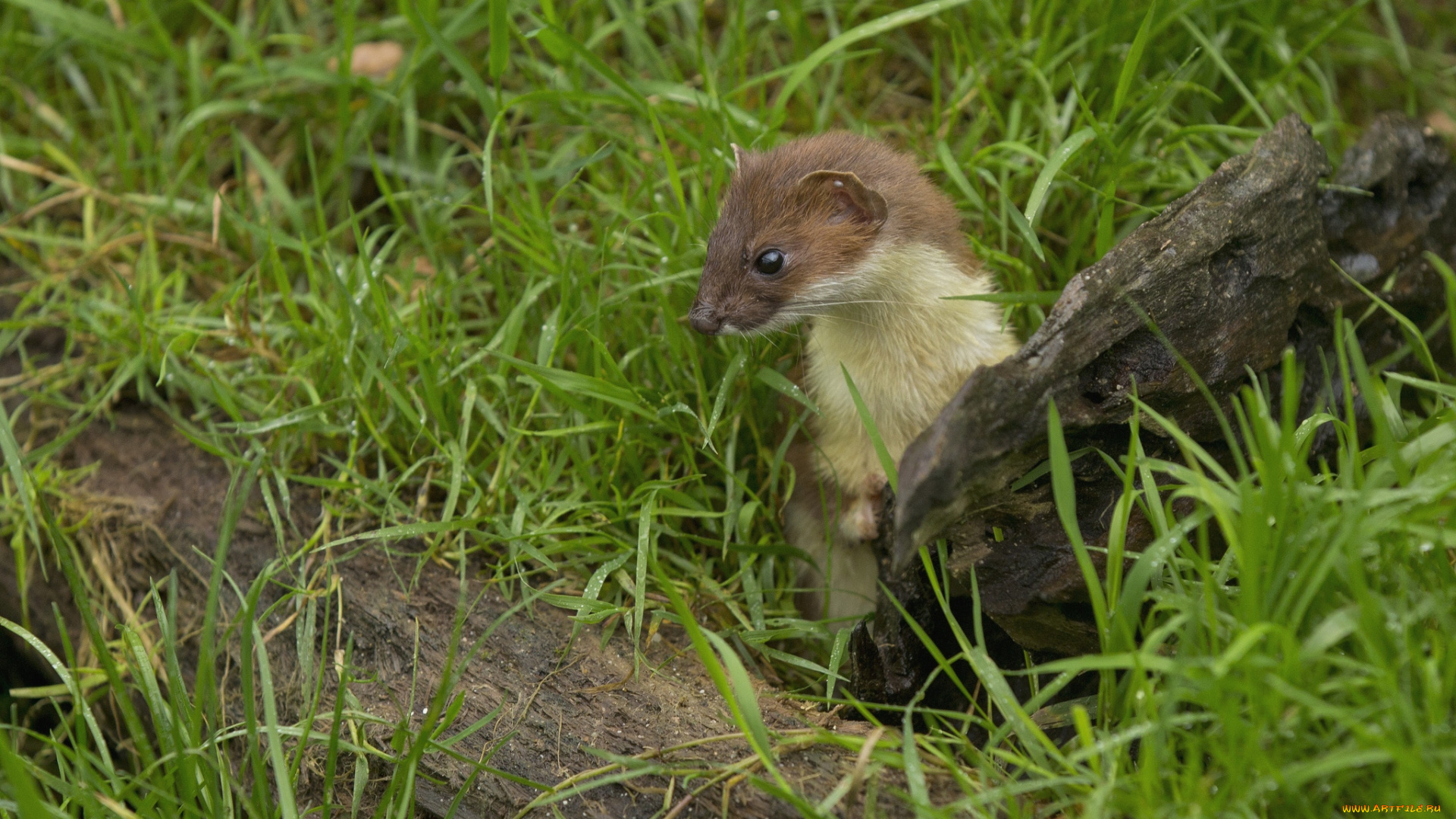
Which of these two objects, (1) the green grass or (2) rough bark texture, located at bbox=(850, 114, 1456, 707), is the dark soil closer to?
(1) the green grass

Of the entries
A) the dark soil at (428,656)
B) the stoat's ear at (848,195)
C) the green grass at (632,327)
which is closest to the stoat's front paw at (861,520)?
the green grass at (632,327)

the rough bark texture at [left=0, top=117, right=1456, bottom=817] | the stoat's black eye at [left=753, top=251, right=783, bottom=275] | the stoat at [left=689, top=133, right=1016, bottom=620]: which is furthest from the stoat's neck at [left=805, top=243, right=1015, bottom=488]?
the rough bark texture at [left=0, top=117, right=1456, bottom=817]

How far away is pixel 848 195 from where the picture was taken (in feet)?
10.5

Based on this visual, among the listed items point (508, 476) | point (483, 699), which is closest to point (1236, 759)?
point (483, 699)

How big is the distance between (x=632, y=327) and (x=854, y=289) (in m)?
0.85

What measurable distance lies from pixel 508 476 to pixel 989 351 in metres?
1.55

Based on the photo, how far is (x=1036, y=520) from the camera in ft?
9.28

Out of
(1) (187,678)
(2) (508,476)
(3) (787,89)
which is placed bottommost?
(1) (187,678)

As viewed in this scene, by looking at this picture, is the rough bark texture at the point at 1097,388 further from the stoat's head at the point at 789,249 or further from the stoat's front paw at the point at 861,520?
the stoat's head at the point at 789,249

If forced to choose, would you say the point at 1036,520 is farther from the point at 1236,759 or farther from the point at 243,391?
the point at 243,391

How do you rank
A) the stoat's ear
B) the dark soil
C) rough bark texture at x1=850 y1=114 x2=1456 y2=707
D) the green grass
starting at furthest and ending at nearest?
the stoat's ear, the dark soil, rough bark texture at x1=850 y1=114 x2=1456 y2=707, the green grass

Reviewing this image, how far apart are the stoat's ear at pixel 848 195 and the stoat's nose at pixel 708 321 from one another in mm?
442

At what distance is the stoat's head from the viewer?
125 inches

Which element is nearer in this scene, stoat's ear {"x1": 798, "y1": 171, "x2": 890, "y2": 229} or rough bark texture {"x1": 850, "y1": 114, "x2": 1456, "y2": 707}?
rough bark texture {"x1": 850, "y1": 114, "x2": 1456, "y2": 707}
